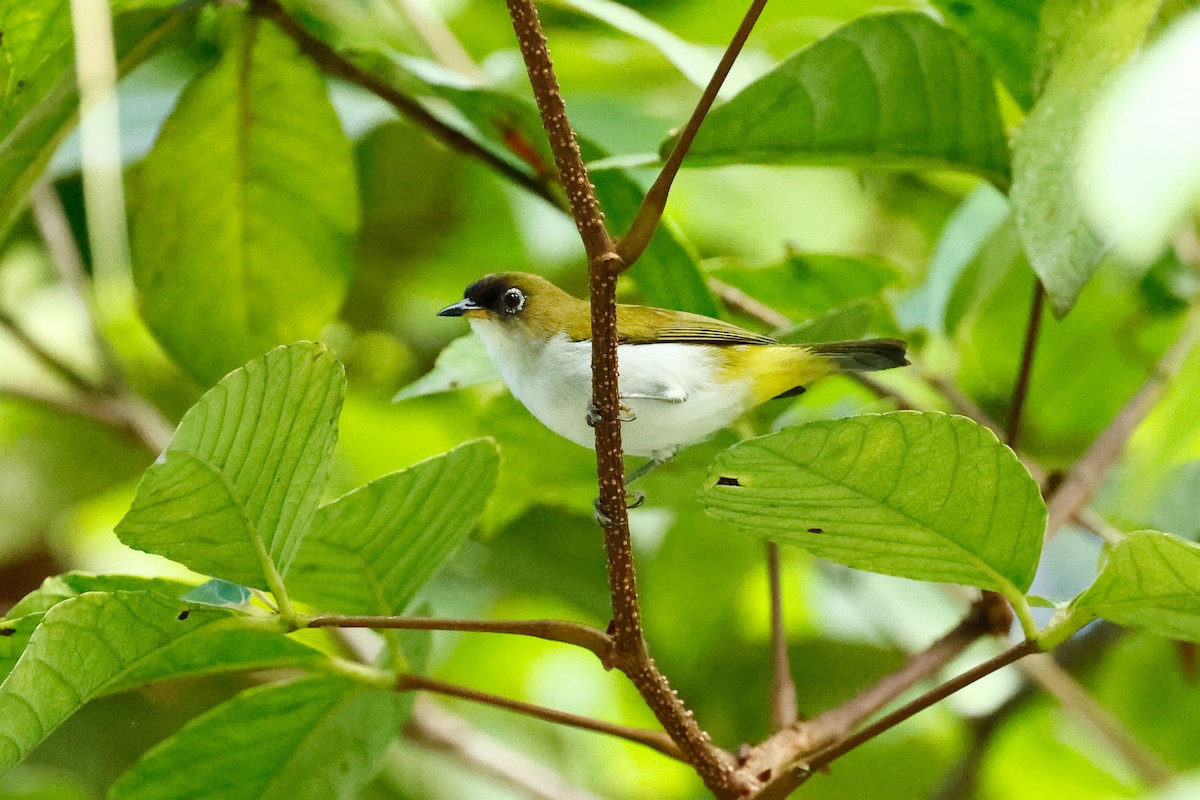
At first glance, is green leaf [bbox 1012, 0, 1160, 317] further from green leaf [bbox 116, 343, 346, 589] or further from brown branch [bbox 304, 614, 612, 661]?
green leaf [bbox 116, 343, 346, 589]

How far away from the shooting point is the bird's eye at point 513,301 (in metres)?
1.80

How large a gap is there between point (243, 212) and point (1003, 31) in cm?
99

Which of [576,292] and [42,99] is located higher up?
[42,99]

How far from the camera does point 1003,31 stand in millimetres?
1410

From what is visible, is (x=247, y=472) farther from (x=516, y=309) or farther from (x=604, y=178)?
(x=516, y=309)

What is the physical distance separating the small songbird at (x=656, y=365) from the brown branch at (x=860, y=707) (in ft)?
1.06

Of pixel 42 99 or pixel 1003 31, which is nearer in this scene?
pixel 42 99

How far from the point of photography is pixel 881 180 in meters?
2.58

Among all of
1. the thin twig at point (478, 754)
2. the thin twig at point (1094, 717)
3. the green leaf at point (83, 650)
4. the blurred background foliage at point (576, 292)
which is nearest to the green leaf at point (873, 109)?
the blurred background foliage at point (576, 292)

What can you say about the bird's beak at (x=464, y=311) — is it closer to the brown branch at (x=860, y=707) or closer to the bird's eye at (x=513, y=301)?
the bird's eye at (x=513, y=301)

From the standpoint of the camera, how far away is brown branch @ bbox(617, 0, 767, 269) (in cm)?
74

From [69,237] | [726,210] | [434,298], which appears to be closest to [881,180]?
[726,210]

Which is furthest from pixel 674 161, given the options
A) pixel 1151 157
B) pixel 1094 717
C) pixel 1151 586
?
pixel 1094 717

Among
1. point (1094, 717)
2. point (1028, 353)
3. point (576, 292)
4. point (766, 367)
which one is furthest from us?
point (576, 292)
